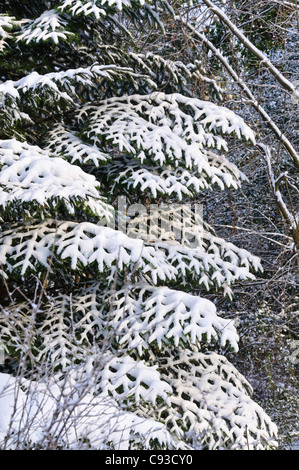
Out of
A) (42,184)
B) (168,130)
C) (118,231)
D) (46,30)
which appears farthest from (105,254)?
(46,30)

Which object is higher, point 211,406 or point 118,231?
point 118,231

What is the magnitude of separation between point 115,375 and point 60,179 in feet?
5.51

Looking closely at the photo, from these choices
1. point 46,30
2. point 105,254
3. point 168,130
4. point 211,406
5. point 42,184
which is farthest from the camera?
point 168,130

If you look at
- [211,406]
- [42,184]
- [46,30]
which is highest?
[46,30]

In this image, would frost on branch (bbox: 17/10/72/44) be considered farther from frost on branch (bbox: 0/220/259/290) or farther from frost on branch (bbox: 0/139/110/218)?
frost on branch (bbox: 0/220/259/290)

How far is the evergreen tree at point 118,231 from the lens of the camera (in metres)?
4.59

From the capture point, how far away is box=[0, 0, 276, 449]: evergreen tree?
4.59 meters

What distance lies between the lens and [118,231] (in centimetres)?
490

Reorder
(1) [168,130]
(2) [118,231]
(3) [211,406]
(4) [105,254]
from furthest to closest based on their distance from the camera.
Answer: (1) [168,130], (3) [211,406], (2) [118,231], (4) [105,254]

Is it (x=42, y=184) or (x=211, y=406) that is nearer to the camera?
(x=42, y=184)

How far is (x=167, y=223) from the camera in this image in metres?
6.01

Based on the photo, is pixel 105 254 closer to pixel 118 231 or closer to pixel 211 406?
pixel 118 231


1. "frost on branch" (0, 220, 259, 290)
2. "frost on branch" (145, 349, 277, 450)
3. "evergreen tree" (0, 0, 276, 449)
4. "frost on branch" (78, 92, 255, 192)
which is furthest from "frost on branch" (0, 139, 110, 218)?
"frost on branch" (145, 349, 277, 450)
